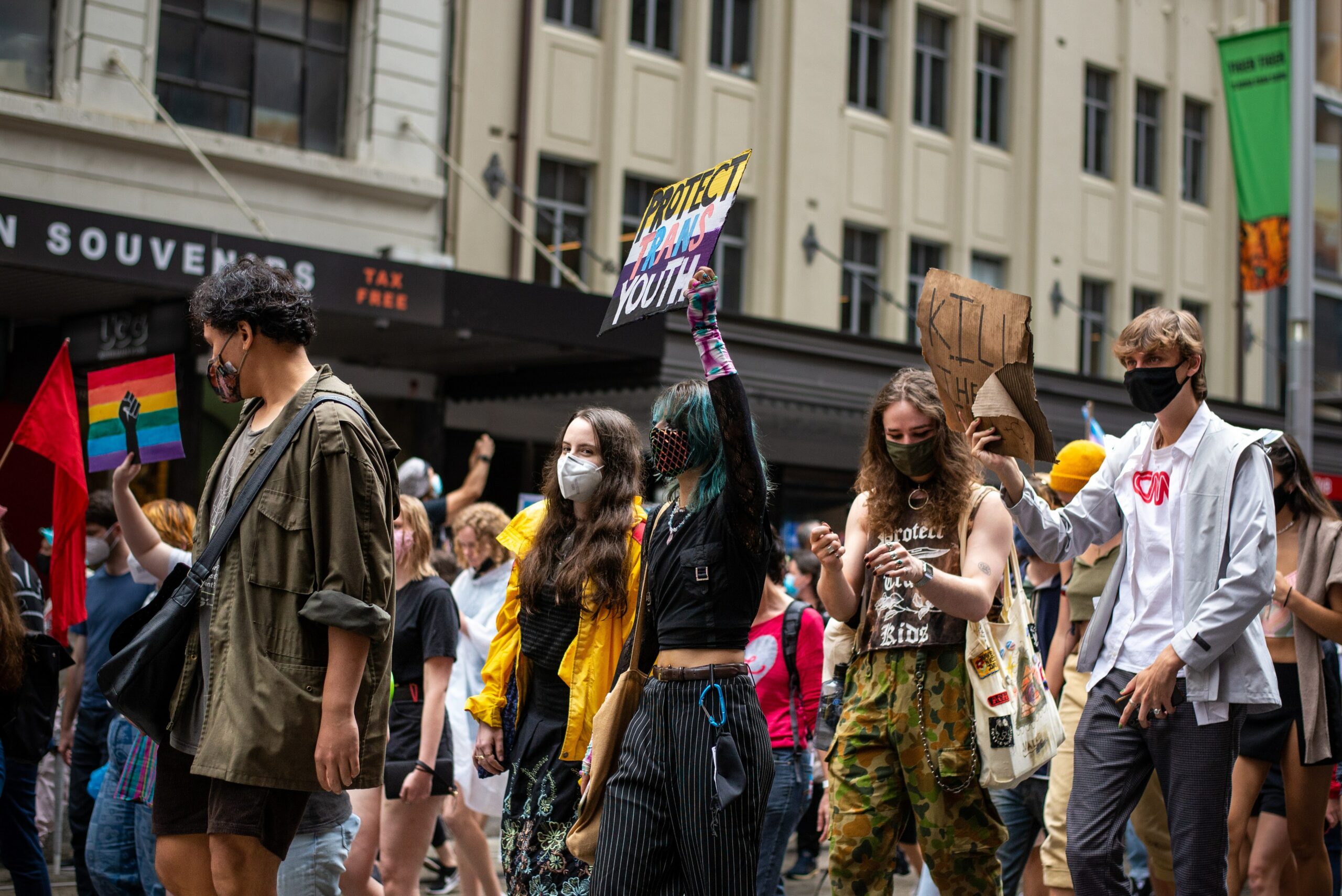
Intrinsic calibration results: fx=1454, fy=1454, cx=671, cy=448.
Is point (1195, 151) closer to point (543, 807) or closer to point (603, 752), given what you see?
point (543, 807)

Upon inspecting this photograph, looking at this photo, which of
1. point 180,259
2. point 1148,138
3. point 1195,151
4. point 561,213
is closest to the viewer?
point 180,259

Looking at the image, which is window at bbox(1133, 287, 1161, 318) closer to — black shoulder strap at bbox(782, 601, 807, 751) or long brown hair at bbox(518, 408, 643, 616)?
black shoulder strap at bbox(782, 601, 807, 751)

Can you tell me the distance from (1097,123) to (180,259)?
17.3 meters

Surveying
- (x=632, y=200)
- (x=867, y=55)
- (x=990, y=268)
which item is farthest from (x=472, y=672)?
(x=990, y=268)

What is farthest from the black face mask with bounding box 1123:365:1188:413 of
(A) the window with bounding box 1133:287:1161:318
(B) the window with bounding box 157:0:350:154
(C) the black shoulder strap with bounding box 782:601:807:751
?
(A) the window with bounding box 1133:287:1161:318

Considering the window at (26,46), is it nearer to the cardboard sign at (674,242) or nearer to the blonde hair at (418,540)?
the blonde hair at (418,540)

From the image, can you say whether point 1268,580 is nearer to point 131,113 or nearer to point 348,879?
point 348,879

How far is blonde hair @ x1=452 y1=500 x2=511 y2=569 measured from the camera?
7453 mm

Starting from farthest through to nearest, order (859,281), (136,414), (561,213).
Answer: (859,281) < (561,213) < (136,414)

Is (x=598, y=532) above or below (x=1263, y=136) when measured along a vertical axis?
below

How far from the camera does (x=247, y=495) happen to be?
3734 millimetres

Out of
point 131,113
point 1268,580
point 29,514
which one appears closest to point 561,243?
point 131,113

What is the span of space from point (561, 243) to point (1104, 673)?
14449 mm

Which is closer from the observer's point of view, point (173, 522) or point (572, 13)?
point (173, 522)
